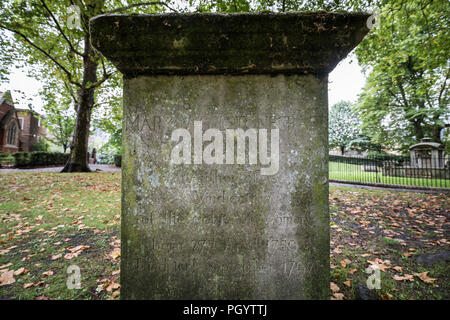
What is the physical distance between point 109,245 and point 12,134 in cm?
4055

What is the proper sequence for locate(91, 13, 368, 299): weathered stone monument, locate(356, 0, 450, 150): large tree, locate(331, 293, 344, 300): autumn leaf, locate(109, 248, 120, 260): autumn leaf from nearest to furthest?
locate(91, 13, 368, 299): weathered stone monument, locate(331, 293, 344, 300): autumn leaf, locate(109, 248, 120, 260): autumn leaf, locate(356, 0, 450, 150): large tree

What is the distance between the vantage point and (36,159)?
68.3 ft

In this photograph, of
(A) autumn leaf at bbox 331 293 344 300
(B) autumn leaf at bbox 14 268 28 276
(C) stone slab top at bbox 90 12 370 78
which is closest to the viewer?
(C) stone slab top at bbox 90 12 370 78

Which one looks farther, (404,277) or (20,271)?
(20,271)

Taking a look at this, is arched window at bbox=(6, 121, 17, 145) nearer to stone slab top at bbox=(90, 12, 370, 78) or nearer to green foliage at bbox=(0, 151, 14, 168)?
green foliage at bbox=(0, 151, 14, 168)

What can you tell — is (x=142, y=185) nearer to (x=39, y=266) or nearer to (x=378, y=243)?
(x=39, y=266)

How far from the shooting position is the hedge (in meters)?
19.4

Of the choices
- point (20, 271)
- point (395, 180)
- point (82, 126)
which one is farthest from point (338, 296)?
point (82, 126)

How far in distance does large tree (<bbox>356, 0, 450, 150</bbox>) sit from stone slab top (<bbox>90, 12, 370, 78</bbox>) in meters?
7.08

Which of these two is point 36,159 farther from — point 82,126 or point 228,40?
point 228,40

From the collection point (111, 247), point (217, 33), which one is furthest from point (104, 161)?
point (217, 33)

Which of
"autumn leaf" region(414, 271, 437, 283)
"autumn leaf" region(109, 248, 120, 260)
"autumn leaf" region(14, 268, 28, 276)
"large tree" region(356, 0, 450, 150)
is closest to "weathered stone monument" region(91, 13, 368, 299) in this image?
"autumn leaf" region(109, 248, 120, 260)

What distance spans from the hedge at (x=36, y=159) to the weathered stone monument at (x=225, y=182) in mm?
26550
